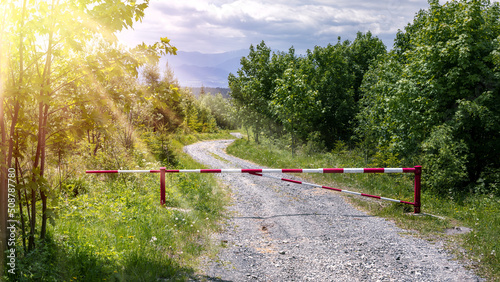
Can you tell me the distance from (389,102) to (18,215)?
15172 mm

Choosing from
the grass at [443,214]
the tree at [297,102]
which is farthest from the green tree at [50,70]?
the tree at [297,102]

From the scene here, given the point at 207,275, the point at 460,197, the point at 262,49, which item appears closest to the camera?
the point at 207,275

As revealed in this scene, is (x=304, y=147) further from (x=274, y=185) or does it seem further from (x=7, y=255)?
(x=7, y=255)

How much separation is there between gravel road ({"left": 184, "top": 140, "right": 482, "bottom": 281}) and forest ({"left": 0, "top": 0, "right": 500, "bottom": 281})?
0.70m

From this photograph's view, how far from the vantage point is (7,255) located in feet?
14.0

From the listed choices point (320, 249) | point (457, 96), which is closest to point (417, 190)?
point (320, 249)

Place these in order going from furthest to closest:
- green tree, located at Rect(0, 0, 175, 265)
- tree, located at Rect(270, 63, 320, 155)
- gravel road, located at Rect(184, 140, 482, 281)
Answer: tree, located at Rect(270, 63, 320, 155), gravel road, located at Rect(184, 140, 482, 281), green tree, located at Rect(0, 0, 175, 265)

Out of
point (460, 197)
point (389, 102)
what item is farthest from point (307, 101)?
point (460, 197)

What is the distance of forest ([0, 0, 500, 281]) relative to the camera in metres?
4.41

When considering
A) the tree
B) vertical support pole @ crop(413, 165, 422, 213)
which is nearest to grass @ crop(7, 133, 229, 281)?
vertical support pole @ crop(413, 165, 422, 213)

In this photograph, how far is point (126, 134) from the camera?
14.3m

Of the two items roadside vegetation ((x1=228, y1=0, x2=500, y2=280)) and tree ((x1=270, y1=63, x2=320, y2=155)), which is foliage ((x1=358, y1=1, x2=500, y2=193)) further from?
tree ((x1=270, y1=63, x2=320, y2=155))

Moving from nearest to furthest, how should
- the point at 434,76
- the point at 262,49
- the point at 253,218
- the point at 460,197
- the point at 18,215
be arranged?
the point at 18,215, the point at 253,218, the point at 460,197, the point at 434,76, the point at 262,49

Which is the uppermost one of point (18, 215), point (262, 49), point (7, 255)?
point (262, 49)
